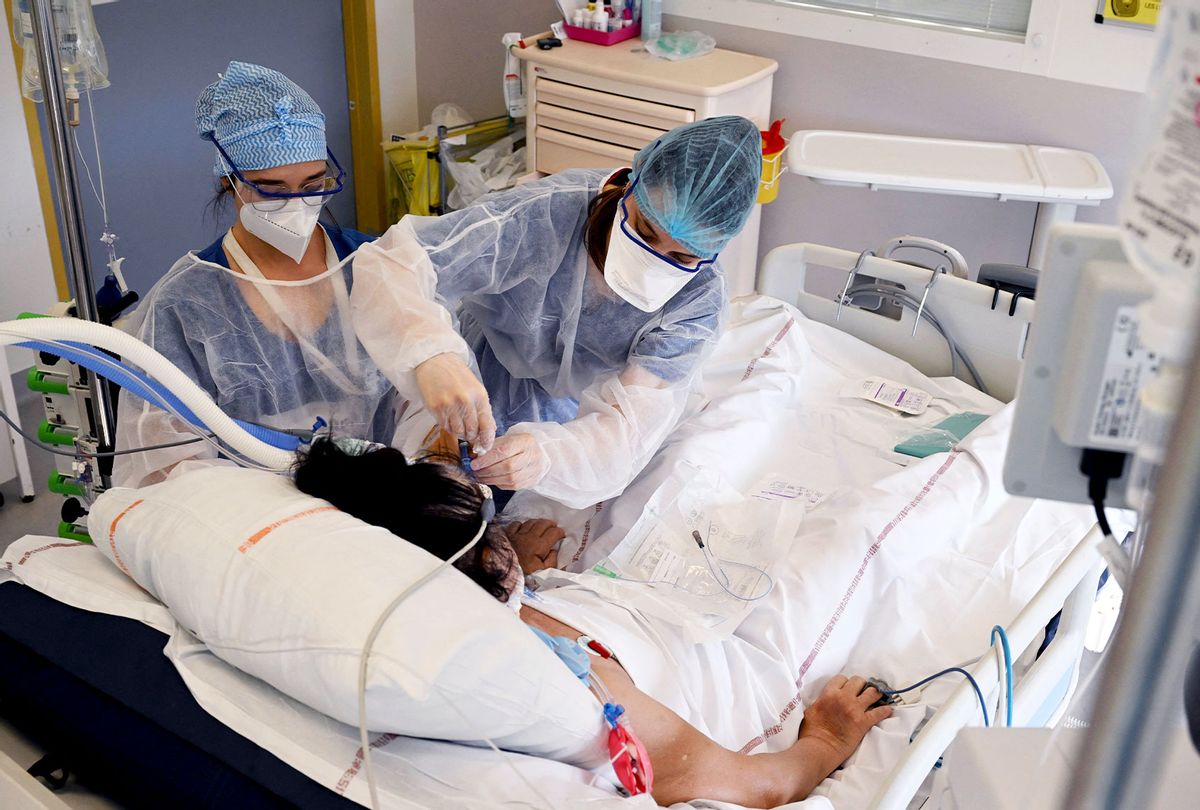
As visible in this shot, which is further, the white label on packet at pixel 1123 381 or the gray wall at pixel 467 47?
the gray wall at pixel 467 47

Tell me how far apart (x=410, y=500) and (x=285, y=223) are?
0.70 meters

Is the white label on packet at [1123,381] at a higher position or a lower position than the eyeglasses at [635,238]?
higher

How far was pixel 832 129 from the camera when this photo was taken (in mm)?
3652

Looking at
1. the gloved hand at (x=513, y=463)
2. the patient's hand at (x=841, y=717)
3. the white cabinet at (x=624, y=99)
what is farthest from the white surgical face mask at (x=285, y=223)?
the white cabinet at (x=624, y=99)

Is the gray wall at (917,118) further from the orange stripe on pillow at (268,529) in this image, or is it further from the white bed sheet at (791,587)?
the orange stripe on pillow at (268,529)

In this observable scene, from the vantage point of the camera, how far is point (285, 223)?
6.27 feet

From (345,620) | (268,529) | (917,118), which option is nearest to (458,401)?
(268,529)

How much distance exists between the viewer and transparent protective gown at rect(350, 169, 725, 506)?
185cm

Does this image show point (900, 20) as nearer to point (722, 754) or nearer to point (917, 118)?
point (917, 118)

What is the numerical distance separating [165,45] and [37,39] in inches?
80.7

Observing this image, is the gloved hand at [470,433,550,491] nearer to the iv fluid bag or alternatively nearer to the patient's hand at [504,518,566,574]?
the patient's hand at [504,518,566,574]

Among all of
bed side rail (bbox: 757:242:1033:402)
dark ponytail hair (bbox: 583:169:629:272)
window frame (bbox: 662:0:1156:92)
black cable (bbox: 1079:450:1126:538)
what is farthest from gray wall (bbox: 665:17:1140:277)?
black cable (bbox: 1079:450:1126:538)

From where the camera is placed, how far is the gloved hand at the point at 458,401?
5.54 ft

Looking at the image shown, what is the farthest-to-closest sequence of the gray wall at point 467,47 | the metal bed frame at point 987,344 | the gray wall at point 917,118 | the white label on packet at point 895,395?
the gray wall at point 467,47 < the gray wall at point 917,118 < the white label on packet at point 895,395 < the metal bed frame at point 987,344
